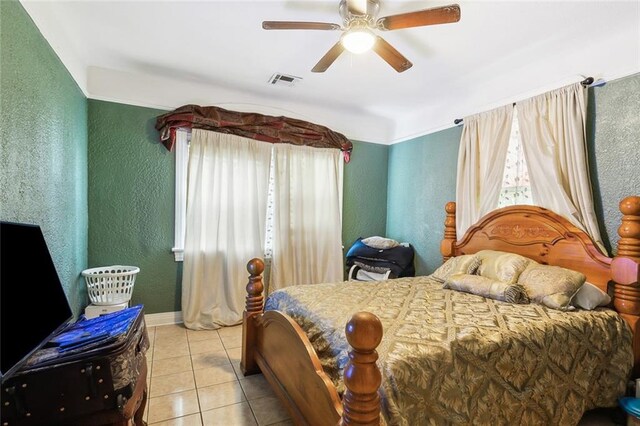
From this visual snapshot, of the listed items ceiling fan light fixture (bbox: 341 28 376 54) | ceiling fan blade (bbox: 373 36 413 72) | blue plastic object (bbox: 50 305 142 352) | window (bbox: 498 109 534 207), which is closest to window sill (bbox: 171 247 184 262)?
blue plastic object (bbox: 50 305 142 352)

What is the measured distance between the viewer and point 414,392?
1185 mm

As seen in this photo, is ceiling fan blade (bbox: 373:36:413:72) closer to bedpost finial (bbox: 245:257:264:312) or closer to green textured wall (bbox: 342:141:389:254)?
bedpost finial (bbox: 245:257:264:312)

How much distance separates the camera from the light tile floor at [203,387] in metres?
1.81

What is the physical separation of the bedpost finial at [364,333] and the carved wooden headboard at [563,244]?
1.82 m

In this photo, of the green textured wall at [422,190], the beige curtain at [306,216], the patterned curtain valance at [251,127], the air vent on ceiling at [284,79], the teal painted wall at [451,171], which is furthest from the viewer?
the beige curtain at [306,216]

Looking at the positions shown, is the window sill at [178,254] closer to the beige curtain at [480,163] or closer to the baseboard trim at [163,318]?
the baseboard trim at [163,318]

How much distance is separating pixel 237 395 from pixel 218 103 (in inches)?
108

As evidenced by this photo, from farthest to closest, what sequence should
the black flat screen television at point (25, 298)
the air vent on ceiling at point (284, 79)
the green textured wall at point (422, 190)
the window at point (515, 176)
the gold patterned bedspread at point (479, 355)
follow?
the green textured wall at point (422, 190) → the air vent on ceiling at point (284, 79) → the window at point (515, 176) → the gold patterned bedspread at point (479, 355) → the black flat screen television at point (25, 298)

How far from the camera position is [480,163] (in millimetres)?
2957

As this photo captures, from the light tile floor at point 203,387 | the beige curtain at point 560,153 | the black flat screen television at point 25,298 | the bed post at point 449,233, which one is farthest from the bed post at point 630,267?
the black flat screen television at point 25,298

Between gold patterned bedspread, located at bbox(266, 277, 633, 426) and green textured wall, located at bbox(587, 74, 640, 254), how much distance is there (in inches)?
28.9

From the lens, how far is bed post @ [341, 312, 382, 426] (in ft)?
3.39

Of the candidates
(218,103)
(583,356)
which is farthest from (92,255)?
(583,356)

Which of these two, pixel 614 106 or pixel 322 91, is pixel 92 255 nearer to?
pixel 322 91
